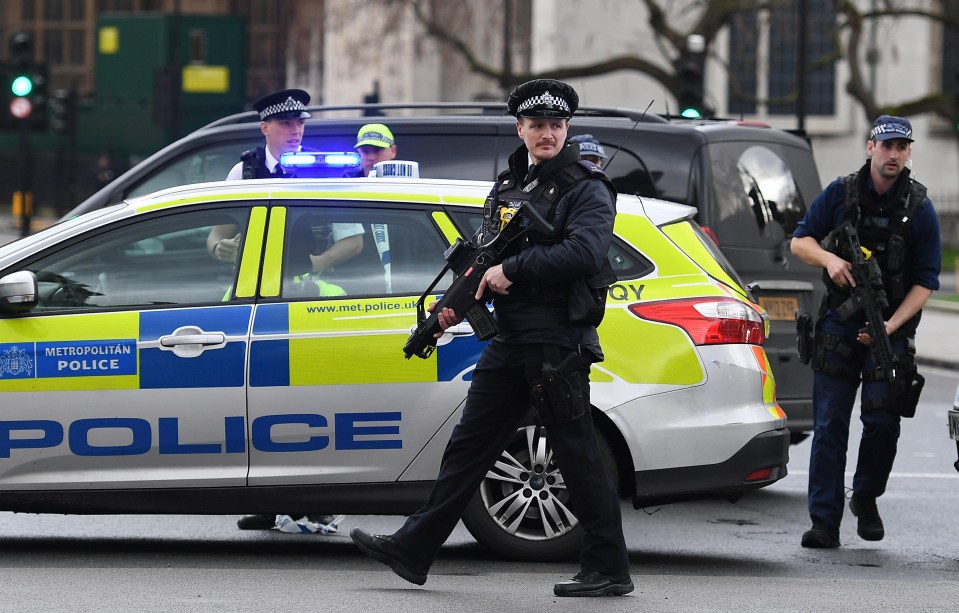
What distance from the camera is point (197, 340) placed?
6297 mm

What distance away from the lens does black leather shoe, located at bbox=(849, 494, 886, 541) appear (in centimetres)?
727

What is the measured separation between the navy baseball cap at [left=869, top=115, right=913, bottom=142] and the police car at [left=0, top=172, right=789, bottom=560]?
1.01 meters

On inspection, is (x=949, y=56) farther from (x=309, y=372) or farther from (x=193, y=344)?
(x=193, y=344)

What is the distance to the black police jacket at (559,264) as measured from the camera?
546cm

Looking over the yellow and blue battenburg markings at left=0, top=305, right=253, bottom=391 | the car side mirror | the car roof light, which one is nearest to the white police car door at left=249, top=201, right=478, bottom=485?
the yellow and blue battenburg markings at left=0, top=305, right=253, bottom=391

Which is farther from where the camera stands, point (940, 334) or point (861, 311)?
point (940, 334)

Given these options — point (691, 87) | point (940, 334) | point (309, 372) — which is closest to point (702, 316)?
point (309, 372)

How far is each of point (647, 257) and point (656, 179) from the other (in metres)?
2.16

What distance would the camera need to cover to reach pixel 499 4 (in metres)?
38.2

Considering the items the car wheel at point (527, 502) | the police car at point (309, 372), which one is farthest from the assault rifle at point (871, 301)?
the car wheel at point (527, 502)

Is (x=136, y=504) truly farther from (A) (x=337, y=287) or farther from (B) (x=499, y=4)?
(B) (x=499, y=4)

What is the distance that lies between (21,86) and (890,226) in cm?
1766

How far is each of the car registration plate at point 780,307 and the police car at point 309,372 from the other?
2208 millimetres

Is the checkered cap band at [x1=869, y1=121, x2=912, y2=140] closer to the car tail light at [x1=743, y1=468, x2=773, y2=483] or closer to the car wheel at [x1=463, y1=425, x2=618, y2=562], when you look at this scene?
the car tail light at [x1=743, y1=468, x2=773, y2=483]
